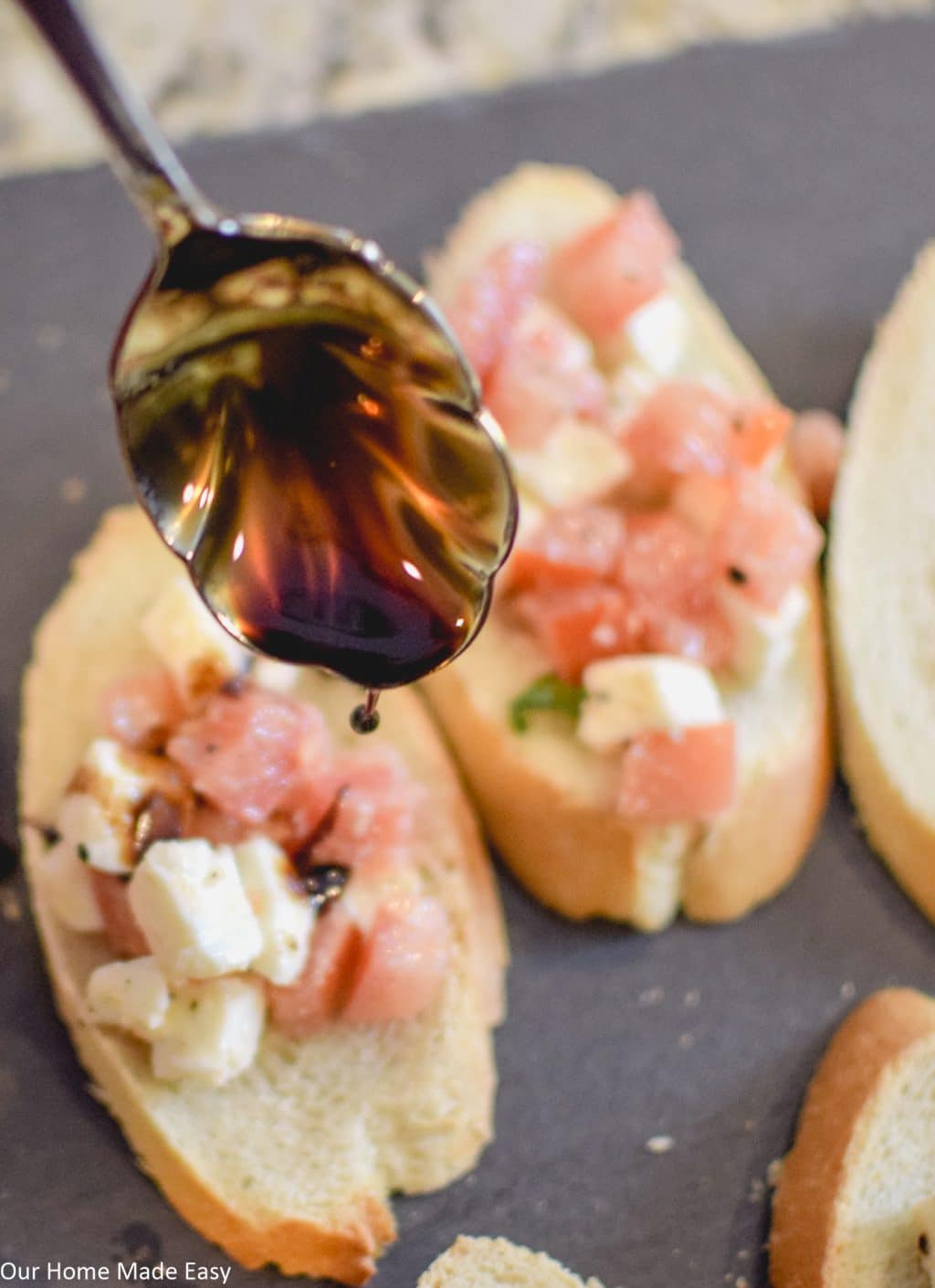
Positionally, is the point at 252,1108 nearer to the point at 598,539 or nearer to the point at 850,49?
the point at 598,539

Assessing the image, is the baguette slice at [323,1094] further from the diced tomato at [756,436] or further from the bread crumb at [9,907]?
the diced tomato at [756,436]

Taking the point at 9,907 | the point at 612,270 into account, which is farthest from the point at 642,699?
the point at 9,907

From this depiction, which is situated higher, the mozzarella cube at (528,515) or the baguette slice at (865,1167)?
the mozzarella cube at (528,515)

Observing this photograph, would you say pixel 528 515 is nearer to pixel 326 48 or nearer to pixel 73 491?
pixel 73 491

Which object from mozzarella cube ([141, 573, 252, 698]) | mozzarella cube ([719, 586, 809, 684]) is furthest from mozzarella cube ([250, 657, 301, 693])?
mozzarella cube ([719, 586, 809, 684])

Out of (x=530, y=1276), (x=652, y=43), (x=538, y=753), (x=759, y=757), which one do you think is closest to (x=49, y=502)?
(x=538, y=753)

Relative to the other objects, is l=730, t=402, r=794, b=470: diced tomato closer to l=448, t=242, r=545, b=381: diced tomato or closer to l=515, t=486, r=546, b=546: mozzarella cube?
l=515, t=486, r=546, b=546: mozzarella cube

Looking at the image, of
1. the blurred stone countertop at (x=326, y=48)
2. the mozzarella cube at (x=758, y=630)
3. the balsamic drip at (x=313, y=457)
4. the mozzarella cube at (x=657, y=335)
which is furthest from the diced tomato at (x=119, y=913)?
the blurred stone countertop at (x=326, y=48)
